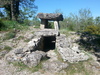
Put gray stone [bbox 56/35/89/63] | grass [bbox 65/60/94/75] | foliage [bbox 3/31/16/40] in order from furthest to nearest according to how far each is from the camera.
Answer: foliage [bbox 3/31/16/40] → gray stone [bbox 56/35/89/63] → grass [bbox 65/60/94/75]

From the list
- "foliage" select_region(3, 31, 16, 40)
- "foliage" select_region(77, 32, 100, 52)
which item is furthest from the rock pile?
"foliage" select_region(3, 31, 16, 40)

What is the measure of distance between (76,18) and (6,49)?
33321mm

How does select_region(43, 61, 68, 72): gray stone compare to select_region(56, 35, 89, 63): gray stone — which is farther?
select_region(56, 35, 89, 63): gray stone

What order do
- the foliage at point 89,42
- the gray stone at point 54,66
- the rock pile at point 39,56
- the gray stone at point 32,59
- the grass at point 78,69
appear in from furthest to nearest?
the foliage at point 89,42
the gray stone at point 32,59
the rock pile at point 39,56
the gray stone at point 54,66
the grass at point 78,69

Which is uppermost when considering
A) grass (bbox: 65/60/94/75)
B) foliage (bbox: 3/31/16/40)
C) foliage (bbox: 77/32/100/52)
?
foliage (bbox: 3/31/16/40)

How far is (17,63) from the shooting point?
6.48m

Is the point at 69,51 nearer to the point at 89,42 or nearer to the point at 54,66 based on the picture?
the point at 54,66

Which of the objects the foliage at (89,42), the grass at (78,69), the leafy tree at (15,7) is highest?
the leafy tree at (15,7)

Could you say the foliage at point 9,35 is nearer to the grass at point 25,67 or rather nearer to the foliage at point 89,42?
the grass at point 25,67

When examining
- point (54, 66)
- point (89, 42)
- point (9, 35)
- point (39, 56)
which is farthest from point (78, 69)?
point (9, 35)

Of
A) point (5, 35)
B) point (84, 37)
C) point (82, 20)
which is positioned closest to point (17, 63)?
point (5, 35)

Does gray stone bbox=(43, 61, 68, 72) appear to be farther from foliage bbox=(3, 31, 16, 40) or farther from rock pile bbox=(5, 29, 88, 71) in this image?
foliage bbox=(3, 31, 16, 40)

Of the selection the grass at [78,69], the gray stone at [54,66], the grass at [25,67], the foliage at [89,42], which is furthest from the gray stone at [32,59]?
the foliage at [89,42]

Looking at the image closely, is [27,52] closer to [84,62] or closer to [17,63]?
[17,63]
